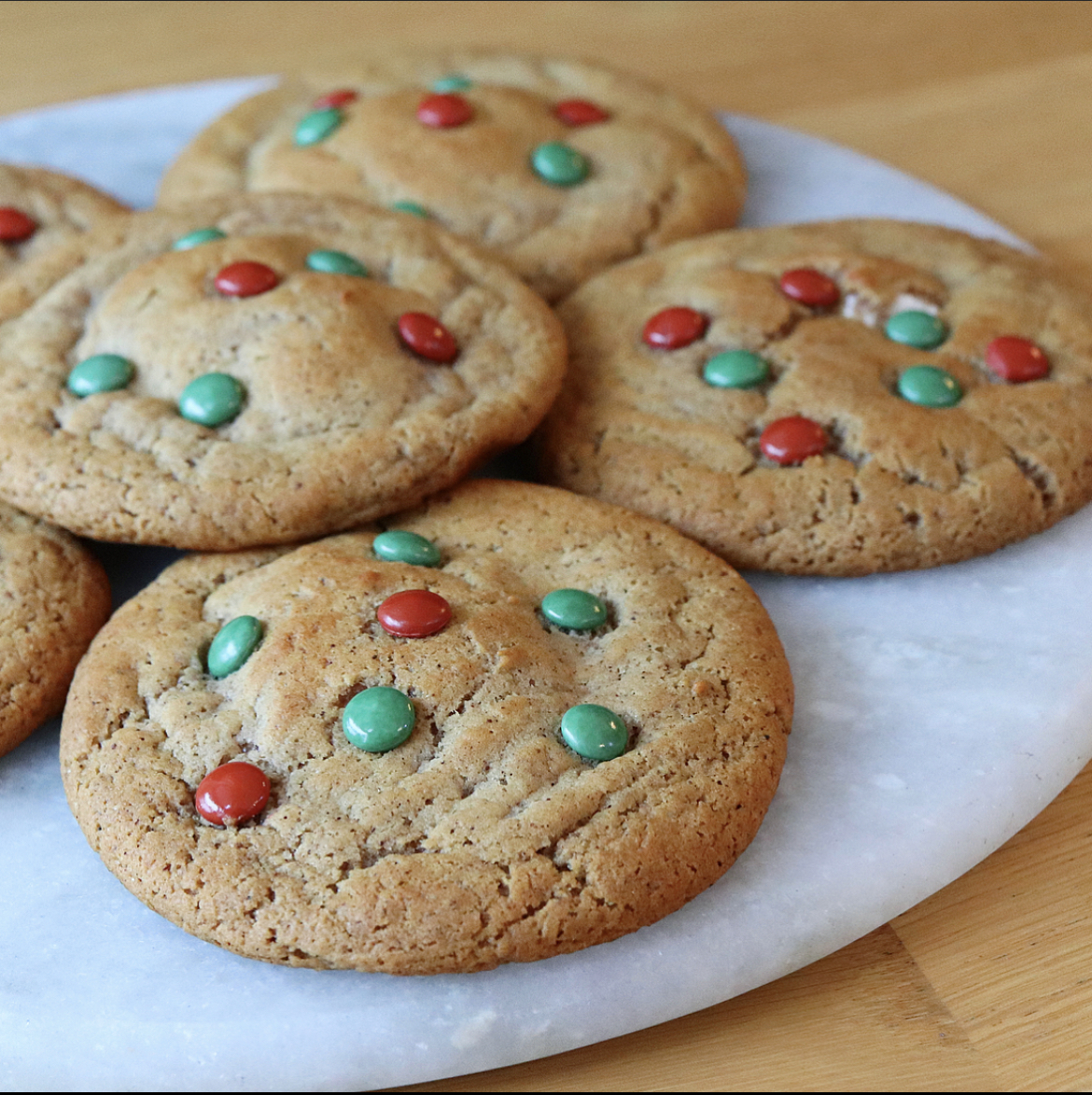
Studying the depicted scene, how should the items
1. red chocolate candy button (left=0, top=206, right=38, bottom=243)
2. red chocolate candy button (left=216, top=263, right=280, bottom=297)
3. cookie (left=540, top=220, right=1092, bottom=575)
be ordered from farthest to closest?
red chocolate candy button (left=0, top=206, right=38, bottom=243)
red chocolate candy button (left=216, top=263, right=280, bottom=297)
cookie (left=540, top=220, right=1092, bottom=575)

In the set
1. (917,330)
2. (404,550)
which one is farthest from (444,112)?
(404,550)

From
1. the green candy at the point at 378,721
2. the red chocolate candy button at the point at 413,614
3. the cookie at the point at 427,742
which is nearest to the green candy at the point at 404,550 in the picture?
the cookie at the point at 427,742

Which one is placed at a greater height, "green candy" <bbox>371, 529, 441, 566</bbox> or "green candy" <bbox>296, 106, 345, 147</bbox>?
"green candy" <bbox>296, 106, 345, 147</bbox>

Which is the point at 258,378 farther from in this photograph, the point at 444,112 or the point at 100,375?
the point at 444,112

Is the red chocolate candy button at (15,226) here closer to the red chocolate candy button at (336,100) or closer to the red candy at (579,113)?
the red chocolate candy button at (336,100)

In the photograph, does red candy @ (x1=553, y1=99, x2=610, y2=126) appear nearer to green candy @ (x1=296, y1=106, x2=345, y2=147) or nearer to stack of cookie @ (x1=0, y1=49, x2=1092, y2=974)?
stack of cookie @ (x1=0, y1=49, x2=1092, y2=974)

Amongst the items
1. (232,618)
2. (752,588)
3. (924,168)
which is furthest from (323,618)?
(924,168)

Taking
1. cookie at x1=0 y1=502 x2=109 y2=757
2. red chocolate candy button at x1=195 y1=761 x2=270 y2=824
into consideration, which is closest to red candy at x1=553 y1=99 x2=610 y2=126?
cookie at x1=0 y1=502 x2=109 y2=757
